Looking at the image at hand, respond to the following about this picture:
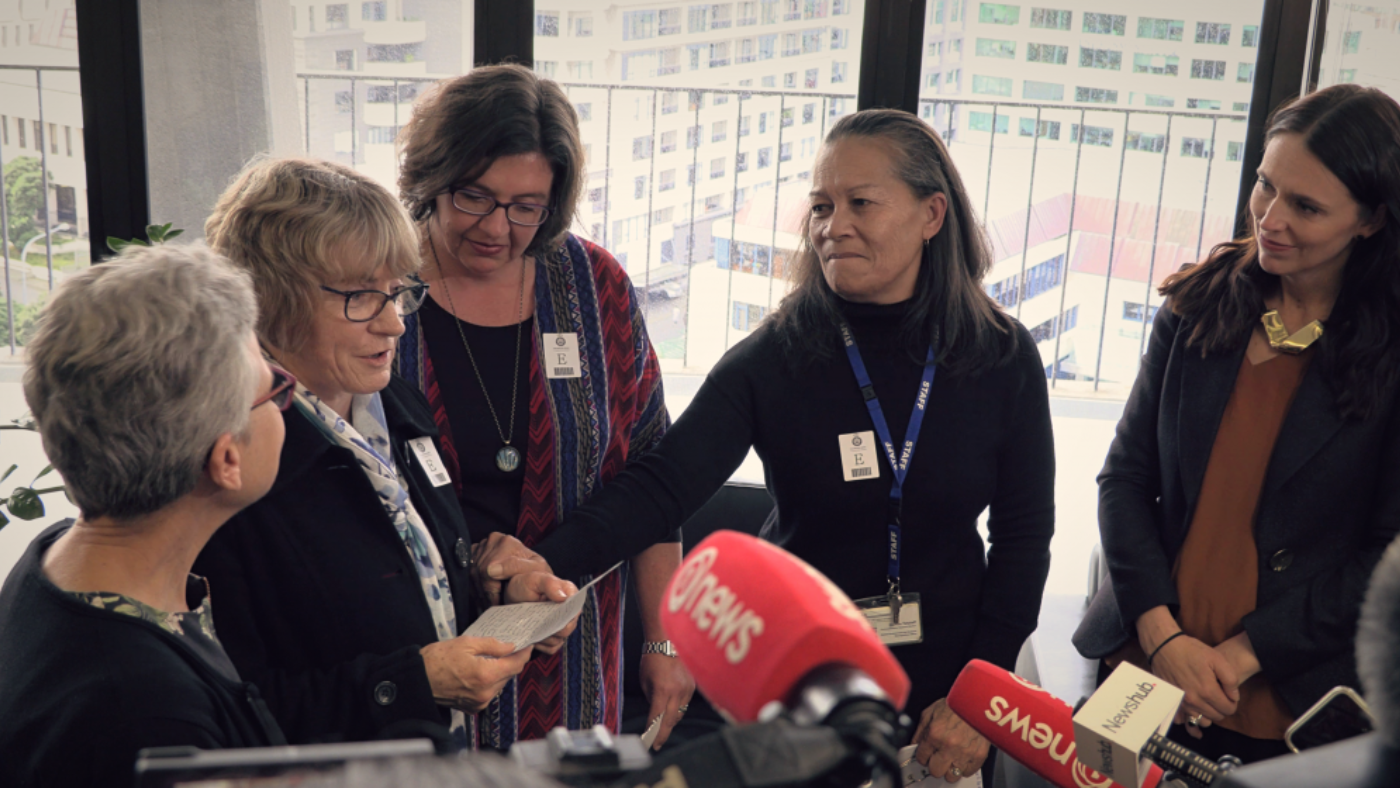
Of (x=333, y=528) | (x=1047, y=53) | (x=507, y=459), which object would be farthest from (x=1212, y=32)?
(x=333, y=528)

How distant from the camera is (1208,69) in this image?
3564 mm

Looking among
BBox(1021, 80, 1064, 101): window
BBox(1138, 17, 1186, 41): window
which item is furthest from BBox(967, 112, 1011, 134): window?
BBox(1138, 17, 1186, 41): window

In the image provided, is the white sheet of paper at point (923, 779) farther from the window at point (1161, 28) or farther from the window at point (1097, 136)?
the window at point (1097, 136)

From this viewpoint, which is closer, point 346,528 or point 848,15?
point 346,528

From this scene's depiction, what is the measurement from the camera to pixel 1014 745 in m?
1.17

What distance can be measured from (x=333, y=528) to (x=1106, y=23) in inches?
130

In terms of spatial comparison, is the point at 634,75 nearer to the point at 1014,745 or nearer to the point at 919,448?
the point at 919,448

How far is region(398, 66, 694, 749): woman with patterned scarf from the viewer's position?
179 cm

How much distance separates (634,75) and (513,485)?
211 centimetres

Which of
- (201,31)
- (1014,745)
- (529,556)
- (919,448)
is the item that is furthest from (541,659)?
(201,31)

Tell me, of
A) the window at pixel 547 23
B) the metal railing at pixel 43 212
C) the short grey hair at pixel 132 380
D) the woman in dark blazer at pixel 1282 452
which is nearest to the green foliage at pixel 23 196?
the metal railing at pixel 43 212

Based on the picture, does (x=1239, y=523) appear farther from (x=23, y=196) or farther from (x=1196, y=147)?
A: (x=23, y=196)

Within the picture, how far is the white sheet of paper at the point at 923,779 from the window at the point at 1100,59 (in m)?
2.91

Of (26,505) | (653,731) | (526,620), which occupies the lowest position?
(653,731)
